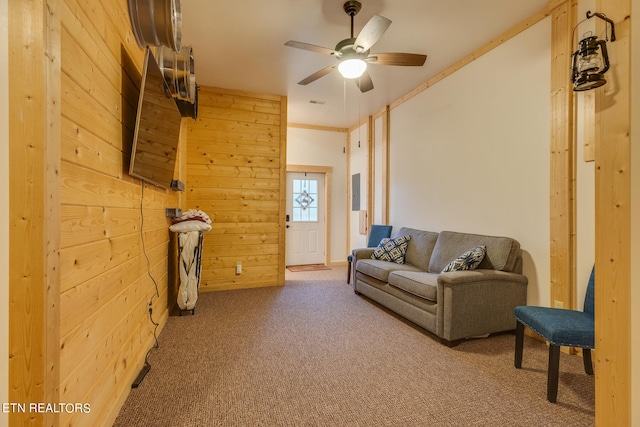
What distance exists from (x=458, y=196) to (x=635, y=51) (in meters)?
2.45

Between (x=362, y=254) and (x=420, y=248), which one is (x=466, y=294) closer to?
Answer: (x=420, y=248)

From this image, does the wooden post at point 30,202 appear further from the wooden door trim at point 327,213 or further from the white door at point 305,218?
the wooden door trim at point 327,213

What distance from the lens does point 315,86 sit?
4.18 metres

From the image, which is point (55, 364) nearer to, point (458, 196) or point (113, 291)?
point (113, 291)

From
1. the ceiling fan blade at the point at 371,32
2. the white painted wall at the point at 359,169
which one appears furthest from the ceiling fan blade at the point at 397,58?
the white painted wall at the point at 359,169

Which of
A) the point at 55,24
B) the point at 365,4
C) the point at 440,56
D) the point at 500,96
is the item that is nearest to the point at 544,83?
the point at 500,96

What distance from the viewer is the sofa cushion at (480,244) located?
268cm

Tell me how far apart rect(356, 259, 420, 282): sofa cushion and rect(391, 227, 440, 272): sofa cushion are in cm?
10

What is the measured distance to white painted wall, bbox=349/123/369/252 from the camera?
5.64 m

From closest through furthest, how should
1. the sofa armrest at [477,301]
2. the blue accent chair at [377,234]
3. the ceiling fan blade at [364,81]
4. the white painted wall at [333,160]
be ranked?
the sofa armrest at [477,301], the ceiling fan blade at [364,81], the blue accent chair at [377,234], the white painted wall at [333,160]

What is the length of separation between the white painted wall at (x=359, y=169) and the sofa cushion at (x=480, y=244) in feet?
7.54

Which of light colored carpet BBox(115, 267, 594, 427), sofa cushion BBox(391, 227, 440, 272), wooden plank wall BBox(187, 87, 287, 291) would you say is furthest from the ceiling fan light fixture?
light colored carpet BBox(115, 267, 594, 427)

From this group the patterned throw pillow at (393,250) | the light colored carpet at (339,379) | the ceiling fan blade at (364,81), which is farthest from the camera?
the patterned throw pillow at (393,250)

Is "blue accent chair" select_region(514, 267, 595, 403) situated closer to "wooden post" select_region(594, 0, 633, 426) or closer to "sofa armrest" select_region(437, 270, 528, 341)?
"sofa armrest" select_region(437, 270, 528, 341)
